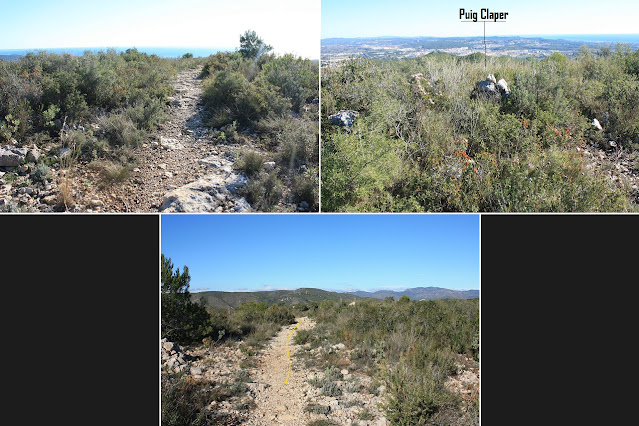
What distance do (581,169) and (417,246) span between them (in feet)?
7.20

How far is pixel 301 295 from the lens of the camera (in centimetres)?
367

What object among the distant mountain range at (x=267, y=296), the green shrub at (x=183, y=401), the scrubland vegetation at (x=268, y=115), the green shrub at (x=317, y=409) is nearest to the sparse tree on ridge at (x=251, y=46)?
the scrubland vegetation at (x=268, y=115)

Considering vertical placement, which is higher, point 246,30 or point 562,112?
point 246,30

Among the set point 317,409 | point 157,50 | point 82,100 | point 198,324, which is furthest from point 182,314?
point 157,50

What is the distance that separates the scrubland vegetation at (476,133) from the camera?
4047 millimetres

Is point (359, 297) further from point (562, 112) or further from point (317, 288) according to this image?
point (562, 112)

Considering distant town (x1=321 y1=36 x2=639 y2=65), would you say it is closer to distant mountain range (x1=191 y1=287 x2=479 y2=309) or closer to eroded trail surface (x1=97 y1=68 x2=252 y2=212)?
eroded trail surface (x1=97 y1=68 x2=252 y2=212)

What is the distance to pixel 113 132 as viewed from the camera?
416 centimetres

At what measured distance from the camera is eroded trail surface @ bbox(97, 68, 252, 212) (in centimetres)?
387

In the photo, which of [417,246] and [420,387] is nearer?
[420,387]

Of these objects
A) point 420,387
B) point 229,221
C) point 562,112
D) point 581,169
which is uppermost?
point 562,112

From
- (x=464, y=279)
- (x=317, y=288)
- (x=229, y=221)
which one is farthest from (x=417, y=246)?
(x=229, y=221)

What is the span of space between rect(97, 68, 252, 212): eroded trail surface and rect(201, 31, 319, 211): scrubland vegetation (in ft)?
0.60

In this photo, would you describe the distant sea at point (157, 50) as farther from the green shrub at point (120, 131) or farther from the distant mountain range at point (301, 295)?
the distant mountain range at point (301, 295)
